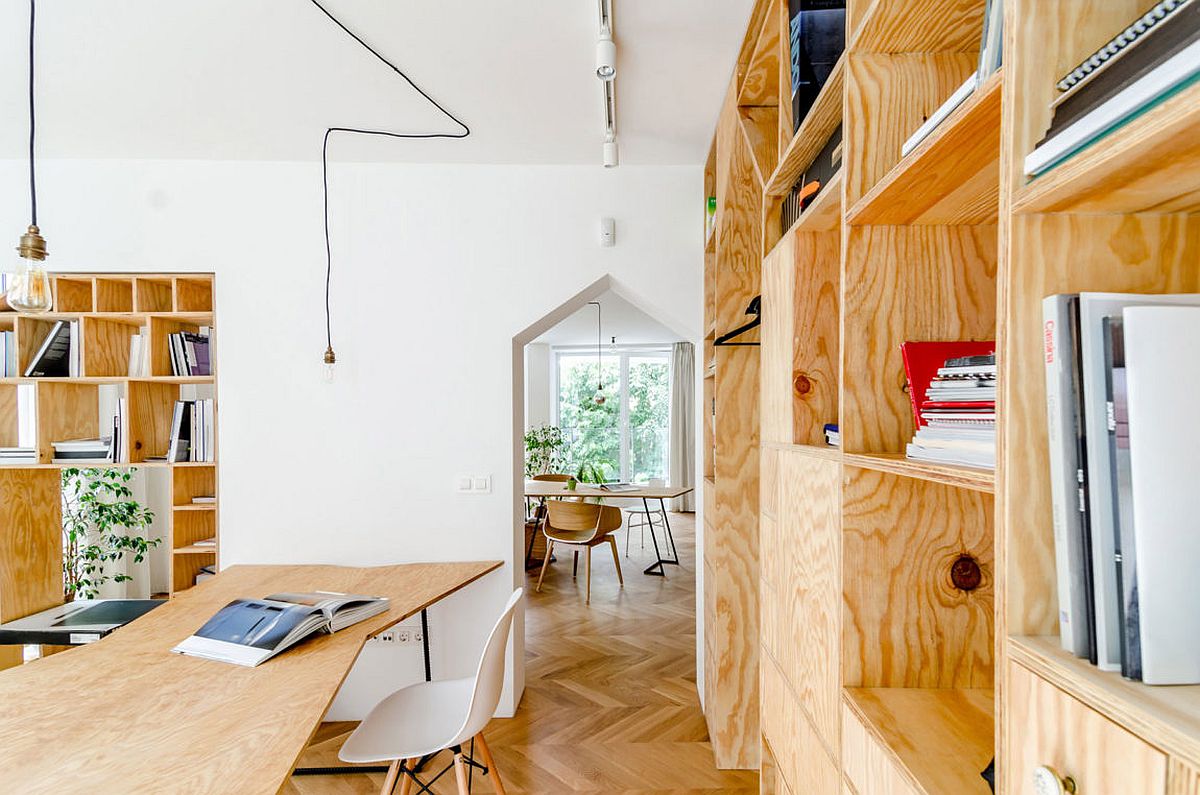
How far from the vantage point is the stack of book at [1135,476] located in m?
0.49

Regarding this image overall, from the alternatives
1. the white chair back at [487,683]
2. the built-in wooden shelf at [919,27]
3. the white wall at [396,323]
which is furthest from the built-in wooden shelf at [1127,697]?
the white wall at [396,323]

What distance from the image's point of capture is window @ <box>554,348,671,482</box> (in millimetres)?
9242

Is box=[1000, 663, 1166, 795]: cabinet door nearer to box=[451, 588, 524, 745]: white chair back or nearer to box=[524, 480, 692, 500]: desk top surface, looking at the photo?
box=[451, 588, 524, 745]: white chair back

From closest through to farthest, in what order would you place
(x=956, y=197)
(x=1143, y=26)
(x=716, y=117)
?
(x=1143, y=26) → (x=956, y=197) → (x=716, y=117)

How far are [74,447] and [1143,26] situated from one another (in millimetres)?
3934

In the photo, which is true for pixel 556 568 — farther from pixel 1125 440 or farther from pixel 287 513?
pixel 1125 440

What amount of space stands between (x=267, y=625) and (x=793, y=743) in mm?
1568

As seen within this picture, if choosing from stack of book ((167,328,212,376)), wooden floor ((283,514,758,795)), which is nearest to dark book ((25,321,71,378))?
stack of book ((167,328,212,376))

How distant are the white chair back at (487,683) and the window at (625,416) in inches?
284

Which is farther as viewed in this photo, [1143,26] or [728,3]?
[728,3]

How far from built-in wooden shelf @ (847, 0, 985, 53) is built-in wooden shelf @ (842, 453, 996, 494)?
0.69 metres

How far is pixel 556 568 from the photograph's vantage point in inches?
232

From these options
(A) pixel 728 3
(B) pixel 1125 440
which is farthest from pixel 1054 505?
(A) pixel 728 3

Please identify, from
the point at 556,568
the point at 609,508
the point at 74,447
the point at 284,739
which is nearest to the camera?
the point at 284,739
